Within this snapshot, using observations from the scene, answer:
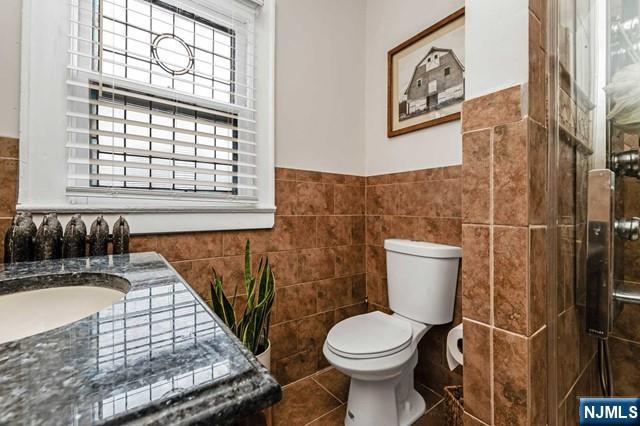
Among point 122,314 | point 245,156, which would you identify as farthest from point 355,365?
point 245,156

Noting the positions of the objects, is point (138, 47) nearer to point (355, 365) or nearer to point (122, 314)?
point (122, 314)

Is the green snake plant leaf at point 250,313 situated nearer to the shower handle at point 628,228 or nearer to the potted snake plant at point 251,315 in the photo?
the potted snake plant at point 251,315

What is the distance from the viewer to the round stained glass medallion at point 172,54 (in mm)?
1336

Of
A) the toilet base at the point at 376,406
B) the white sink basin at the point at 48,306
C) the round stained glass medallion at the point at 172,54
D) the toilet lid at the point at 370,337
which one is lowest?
the toilet base at the point at 376,406

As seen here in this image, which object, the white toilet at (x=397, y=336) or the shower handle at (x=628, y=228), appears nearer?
the shower handle at (x=628, y=228)

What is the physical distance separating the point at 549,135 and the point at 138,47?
1.64m

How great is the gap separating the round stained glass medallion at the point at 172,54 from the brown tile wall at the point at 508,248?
1.28 metres

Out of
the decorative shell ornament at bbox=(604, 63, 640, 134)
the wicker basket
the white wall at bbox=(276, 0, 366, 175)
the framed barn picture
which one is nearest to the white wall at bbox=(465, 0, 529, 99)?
the decorative shell ornament at bbox=(604, 63, 640, 134)

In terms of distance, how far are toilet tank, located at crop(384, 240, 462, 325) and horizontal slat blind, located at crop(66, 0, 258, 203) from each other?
90cm

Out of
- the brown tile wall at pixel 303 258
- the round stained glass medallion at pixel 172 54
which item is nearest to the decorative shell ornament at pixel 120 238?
the brown tile wall at pixel 303 258

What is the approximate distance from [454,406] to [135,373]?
4.29 ft

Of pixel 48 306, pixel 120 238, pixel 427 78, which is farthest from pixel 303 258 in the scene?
pixel 427 78

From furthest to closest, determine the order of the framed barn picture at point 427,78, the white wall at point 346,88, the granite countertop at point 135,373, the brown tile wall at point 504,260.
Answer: the white wall at point 346,88
the framed barn picture at point 427,78
the brown tile wall at point 504,260
the granite countertop at point 135,373

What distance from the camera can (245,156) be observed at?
1592mm
